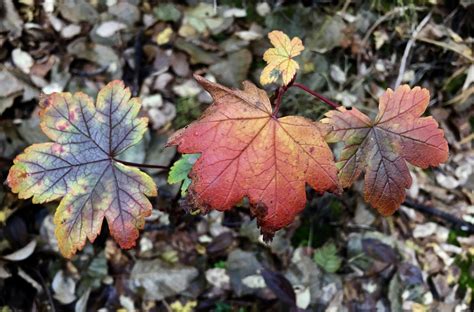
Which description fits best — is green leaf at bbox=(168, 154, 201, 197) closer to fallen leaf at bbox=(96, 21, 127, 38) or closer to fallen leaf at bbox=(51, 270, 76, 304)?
fallen leaf at bbox=(51, 270, 76, 304)

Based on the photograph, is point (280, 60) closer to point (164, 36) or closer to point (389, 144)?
point (389, 144)

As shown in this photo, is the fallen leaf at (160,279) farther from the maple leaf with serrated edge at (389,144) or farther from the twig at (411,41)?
the twig at (411,41)

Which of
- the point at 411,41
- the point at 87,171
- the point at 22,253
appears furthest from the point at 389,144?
the point at 22,253

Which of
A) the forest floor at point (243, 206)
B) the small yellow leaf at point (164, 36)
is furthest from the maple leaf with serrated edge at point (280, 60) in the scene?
the small yellow leaf at point (164, 36)

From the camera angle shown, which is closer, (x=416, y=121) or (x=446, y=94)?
Result: (x=416, y=121)

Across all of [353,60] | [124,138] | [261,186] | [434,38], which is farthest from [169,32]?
→ [261,186]

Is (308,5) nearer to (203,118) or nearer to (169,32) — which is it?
(169,32)
